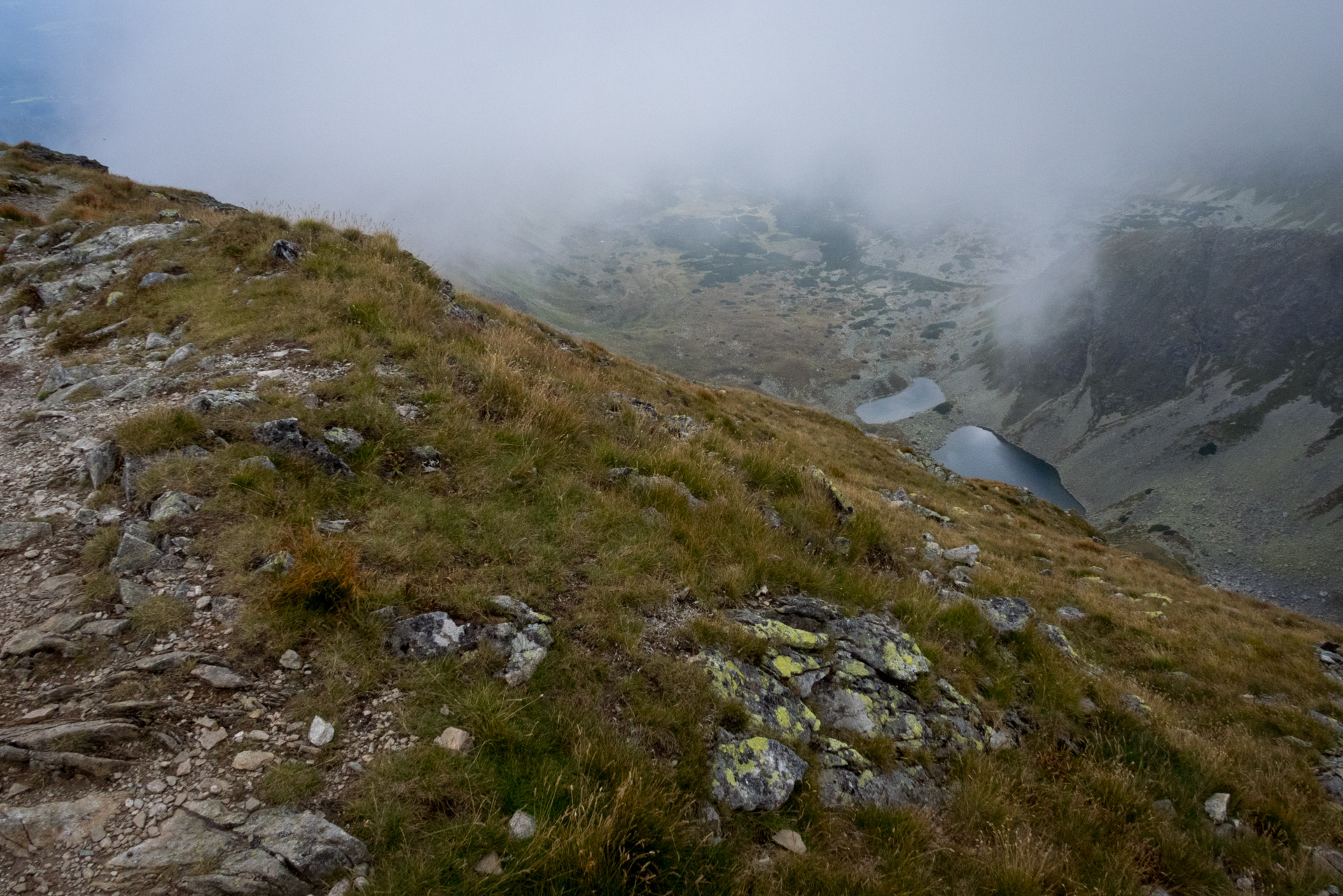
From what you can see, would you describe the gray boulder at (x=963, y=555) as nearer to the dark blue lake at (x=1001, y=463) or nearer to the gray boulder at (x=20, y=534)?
the gray boulder at (x=20, y=534)

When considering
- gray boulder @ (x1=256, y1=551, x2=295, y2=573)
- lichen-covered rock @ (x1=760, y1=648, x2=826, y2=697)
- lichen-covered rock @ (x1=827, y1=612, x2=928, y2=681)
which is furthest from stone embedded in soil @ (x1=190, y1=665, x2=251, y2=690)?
lichen-covered rock @ (x1=827, y1=612, x2=928, y2=681)

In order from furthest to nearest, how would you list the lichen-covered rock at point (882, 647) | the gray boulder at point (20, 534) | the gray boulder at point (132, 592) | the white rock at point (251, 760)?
the lichen-covered rock at point (882, 647) → the gray boulder at point (20, 534) → the gray boulder at point (132, 592) → the white rock at point (251, 760)

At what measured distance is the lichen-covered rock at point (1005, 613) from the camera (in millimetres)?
9984

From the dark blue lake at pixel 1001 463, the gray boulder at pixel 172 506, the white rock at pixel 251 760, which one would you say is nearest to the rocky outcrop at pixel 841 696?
the white rock at pixel 251 760

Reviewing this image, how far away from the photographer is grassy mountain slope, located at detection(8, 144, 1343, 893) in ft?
15.4

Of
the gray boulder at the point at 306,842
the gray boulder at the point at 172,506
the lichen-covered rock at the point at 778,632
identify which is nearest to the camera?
the gray boulder at the point at 306,842

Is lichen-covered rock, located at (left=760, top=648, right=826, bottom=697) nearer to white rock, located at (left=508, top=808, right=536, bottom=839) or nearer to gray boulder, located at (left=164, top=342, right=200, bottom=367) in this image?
white rock, located at (left=508, top=808, right=536, bottom=839)

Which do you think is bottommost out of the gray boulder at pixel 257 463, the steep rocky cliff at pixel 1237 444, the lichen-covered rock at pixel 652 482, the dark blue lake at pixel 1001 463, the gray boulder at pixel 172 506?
the dark blue lake at pixel 1001 463

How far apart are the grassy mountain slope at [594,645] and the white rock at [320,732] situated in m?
0.09

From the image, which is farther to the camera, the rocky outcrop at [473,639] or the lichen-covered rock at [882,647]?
the lichen-covered rock at [882,647]

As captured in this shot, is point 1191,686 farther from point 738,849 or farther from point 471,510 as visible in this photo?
point 471,510

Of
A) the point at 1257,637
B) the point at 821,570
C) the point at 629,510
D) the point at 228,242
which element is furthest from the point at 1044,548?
the point at 228,242

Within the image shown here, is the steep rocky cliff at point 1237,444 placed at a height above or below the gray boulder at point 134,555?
below

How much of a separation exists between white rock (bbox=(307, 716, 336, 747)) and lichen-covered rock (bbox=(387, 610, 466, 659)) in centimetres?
92
